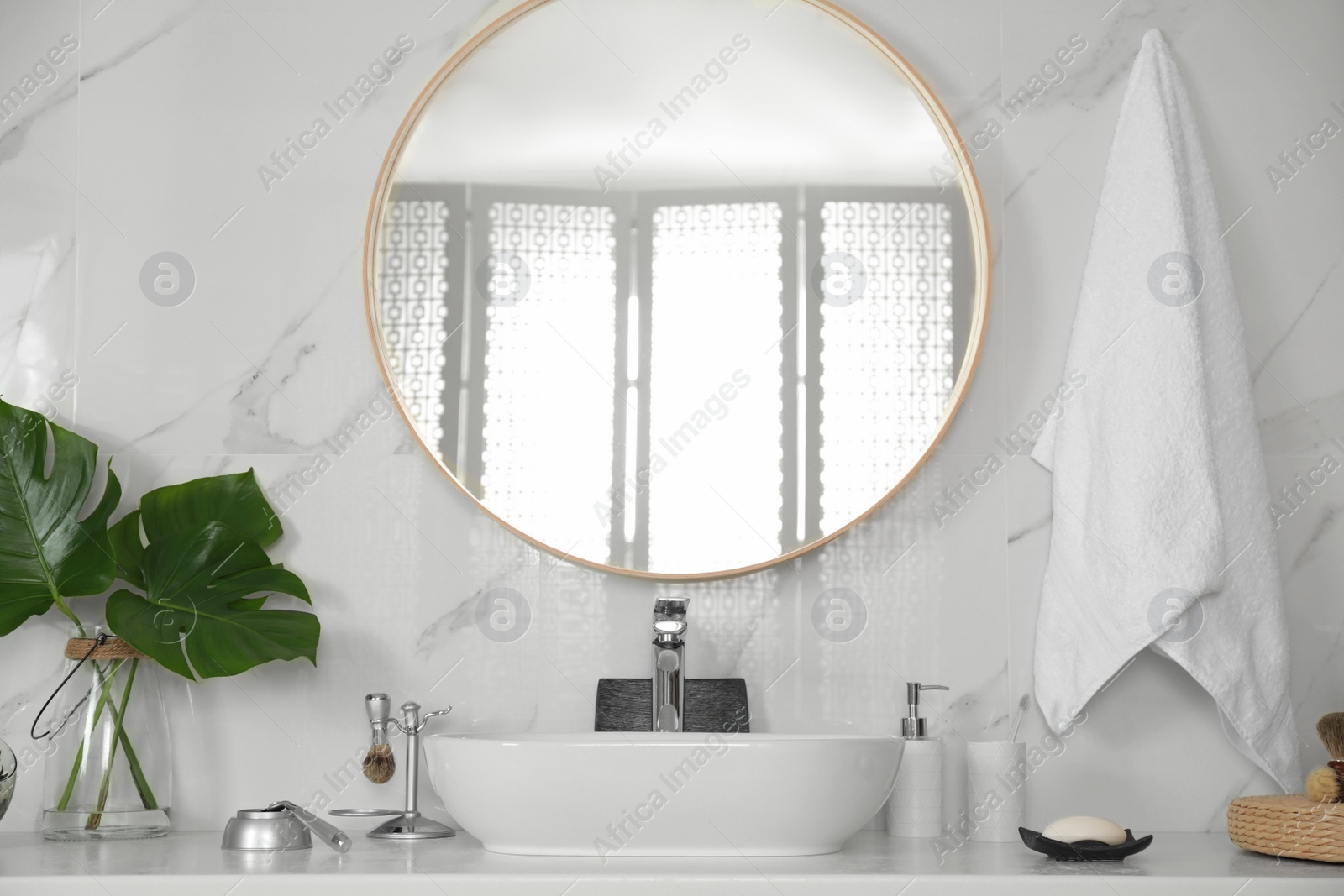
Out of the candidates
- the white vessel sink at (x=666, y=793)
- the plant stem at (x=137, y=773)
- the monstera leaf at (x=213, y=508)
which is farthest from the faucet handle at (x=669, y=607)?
the plant stem at (x=137, y=773)

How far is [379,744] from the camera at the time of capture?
3.67 feet

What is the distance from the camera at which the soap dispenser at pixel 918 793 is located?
41.9 inches

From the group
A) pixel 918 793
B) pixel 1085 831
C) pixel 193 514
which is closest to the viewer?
pixel 1085 831

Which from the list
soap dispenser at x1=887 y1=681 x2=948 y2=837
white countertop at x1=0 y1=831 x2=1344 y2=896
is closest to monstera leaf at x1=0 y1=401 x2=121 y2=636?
white countertop at x1=0 y1=831 x2=1344 y2=896

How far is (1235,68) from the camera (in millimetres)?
1270

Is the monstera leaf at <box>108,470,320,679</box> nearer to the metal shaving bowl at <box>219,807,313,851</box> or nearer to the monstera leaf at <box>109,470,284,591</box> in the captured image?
the monstera leaf at <box>109,470,284,591</box>

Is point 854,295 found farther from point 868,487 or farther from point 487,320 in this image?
point 487,320

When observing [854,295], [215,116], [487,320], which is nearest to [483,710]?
[487,320]

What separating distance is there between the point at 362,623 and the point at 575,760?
0.41 m

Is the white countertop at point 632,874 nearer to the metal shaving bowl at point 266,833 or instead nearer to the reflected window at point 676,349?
the metal shaving bowl at point 266,833

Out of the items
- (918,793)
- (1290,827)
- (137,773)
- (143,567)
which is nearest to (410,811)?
(137,773)

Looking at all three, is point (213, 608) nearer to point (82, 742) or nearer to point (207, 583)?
point (207, 583)

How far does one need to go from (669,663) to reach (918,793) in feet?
0.91

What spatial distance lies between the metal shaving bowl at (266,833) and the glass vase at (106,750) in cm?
16
